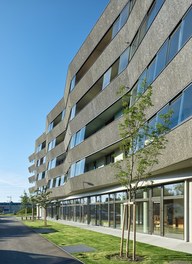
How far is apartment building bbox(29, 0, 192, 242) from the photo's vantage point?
59.8 feet

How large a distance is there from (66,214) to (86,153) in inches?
913

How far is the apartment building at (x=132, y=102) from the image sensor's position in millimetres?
18234

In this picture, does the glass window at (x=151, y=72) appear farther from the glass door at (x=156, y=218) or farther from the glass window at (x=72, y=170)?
the glass window at (x=72, y=170)

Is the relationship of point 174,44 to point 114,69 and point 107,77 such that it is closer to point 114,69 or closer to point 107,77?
point 114,69

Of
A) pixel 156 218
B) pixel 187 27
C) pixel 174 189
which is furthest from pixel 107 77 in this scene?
pixel 187 27

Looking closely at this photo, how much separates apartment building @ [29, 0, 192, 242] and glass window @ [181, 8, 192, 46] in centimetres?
4

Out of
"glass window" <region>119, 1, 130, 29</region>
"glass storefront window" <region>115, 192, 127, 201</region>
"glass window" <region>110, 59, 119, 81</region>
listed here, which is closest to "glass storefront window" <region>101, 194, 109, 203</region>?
"glass storefront window" <region>115, 192, 127, 201</region>

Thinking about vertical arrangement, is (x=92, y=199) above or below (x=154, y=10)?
below

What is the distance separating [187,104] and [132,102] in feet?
29.0

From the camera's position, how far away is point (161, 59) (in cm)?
2097

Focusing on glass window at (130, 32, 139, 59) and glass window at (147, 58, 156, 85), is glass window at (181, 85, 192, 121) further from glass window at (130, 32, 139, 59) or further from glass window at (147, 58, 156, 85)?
glass window at (130, 32, 139, 59)

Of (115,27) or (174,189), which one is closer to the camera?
(174,189)

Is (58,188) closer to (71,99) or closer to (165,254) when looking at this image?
(71,99)

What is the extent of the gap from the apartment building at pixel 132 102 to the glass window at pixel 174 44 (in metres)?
0.05
